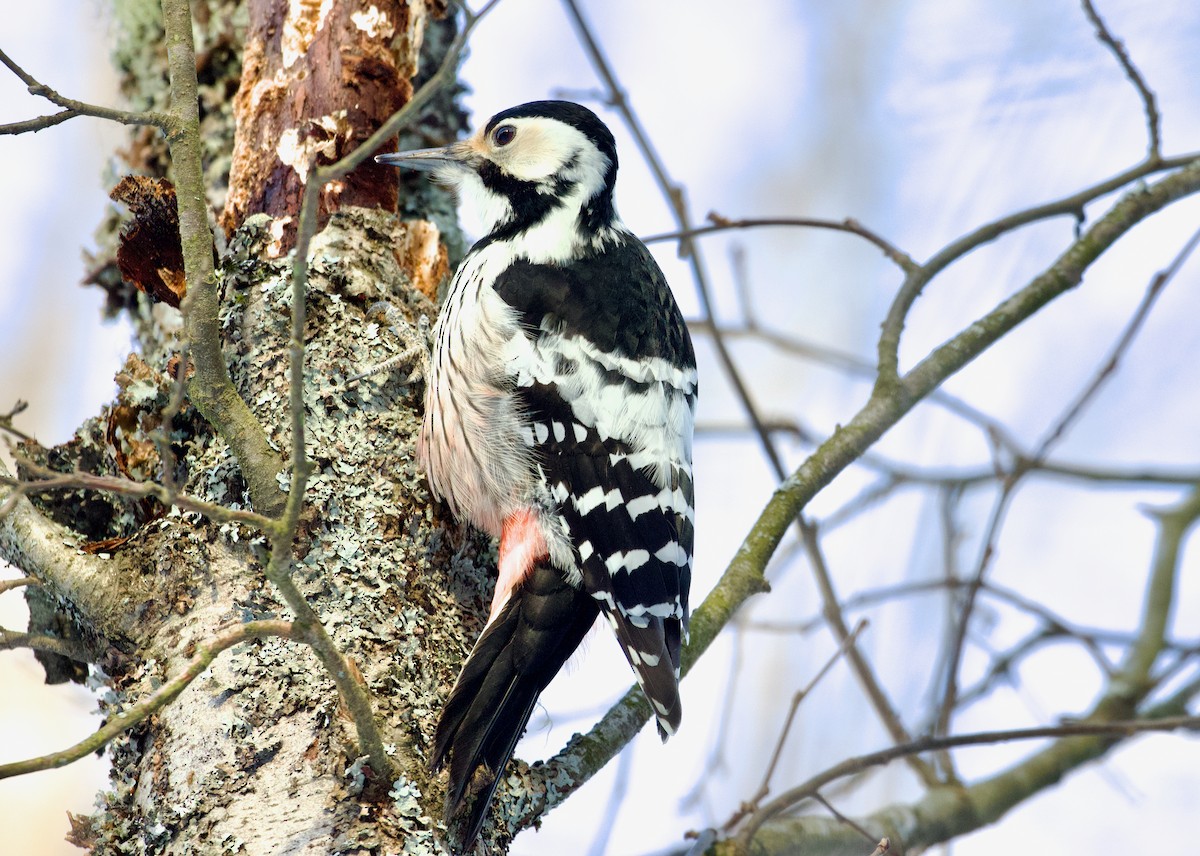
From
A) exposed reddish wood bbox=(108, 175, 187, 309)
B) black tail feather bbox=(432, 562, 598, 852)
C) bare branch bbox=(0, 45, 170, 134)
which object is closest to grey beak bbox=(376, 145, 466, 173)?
exposed reddish wood bbox=(108, 175, 187, 309)

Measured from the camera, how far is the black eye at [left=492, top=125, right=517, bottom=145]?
3.11 metres

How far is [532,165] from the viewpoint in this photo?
10.1ft

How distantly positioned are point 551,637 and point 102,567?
88 cm

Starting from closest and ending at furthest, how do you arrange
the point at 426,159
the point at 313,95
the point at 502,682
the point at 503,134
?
the point at 502,682, the point at 313,95, the point at 426,159, the point at 503,134

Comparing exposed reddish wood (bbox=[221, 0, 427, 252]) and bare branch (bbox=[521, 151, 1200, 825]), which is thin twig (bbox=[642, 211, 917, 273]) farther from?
exposed reddish wood (bbox=[221, 0, 427, 252])

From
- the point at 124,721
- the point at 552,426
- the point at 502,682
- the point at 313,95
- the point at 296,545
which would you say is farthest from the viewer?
the point at 313,95

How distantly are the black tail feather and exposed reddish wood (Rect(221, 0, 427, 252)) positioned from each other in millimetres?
1159

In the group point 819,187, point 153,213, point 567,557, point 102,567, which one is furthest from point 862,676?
point 819,187

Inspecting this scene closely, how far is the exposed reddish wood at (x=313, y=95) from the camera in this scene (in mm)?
2783

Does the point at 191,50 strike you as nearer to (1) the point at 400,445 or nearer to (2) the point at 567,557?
(1) the point at 400,445

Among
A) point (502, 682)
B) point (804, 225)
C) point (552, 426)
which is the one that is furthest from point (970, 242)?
point (502, 682)

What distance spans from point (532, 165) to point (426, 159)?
0.29 meters

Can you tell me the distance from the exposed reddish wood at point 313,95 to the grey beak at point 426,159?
3.1 inches

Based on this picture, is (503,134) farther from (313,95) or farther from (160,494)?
→ (160,494)
